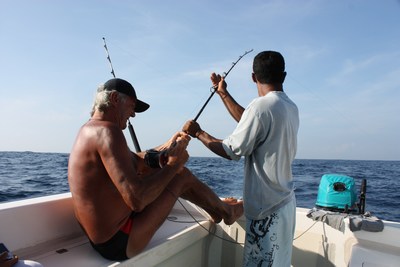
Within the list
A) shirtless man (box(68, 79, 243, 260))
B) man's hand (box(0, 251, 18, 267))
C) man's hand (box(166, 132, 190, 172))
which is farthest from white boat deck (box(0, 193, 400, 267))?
man's hand (box(166, 132, 190, 172))

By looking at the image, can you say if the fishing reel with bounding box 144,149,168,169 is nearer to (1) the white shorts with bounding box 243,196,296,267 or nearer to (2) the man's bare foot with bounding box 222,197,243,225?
(1) the white shorts with bounding box 243,196,296,267

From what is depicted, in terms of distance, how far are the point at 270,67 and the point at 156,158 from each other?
3.00 feet

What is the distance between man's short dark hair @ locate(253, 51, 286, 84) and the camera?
195 centimetres

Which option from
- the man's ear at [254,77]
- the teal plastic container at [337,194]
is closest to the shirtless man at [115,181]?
the man's ear at [254,77]

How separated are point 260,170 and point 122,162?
0.74 meters

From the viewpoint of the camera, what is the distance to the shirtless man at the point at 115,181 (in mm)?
1883

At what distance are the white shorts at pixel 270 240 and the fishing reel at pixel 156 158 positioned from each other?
0.66 meters

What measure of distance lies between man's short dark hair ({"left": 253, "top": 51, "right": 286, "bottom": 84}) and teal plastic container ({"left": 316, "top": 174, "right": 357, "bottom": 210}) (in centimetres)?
143

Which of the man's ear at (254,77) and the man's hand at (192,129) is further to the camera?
the man's hand at (192,129)

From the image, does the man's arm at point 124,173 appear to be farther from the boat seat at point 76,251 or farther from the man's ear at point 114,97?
the boat seat at point 76,251

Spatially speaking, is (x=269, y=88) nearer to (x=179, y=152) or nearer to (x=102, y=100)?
(x=179, y=152)

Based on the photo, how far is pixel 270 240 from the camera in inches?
74.4

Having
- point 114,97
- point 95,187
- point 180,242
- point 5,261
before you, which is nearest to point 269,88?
point 114,97

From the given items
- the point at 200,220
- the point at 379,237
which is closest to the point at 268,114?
the point at 379,237
